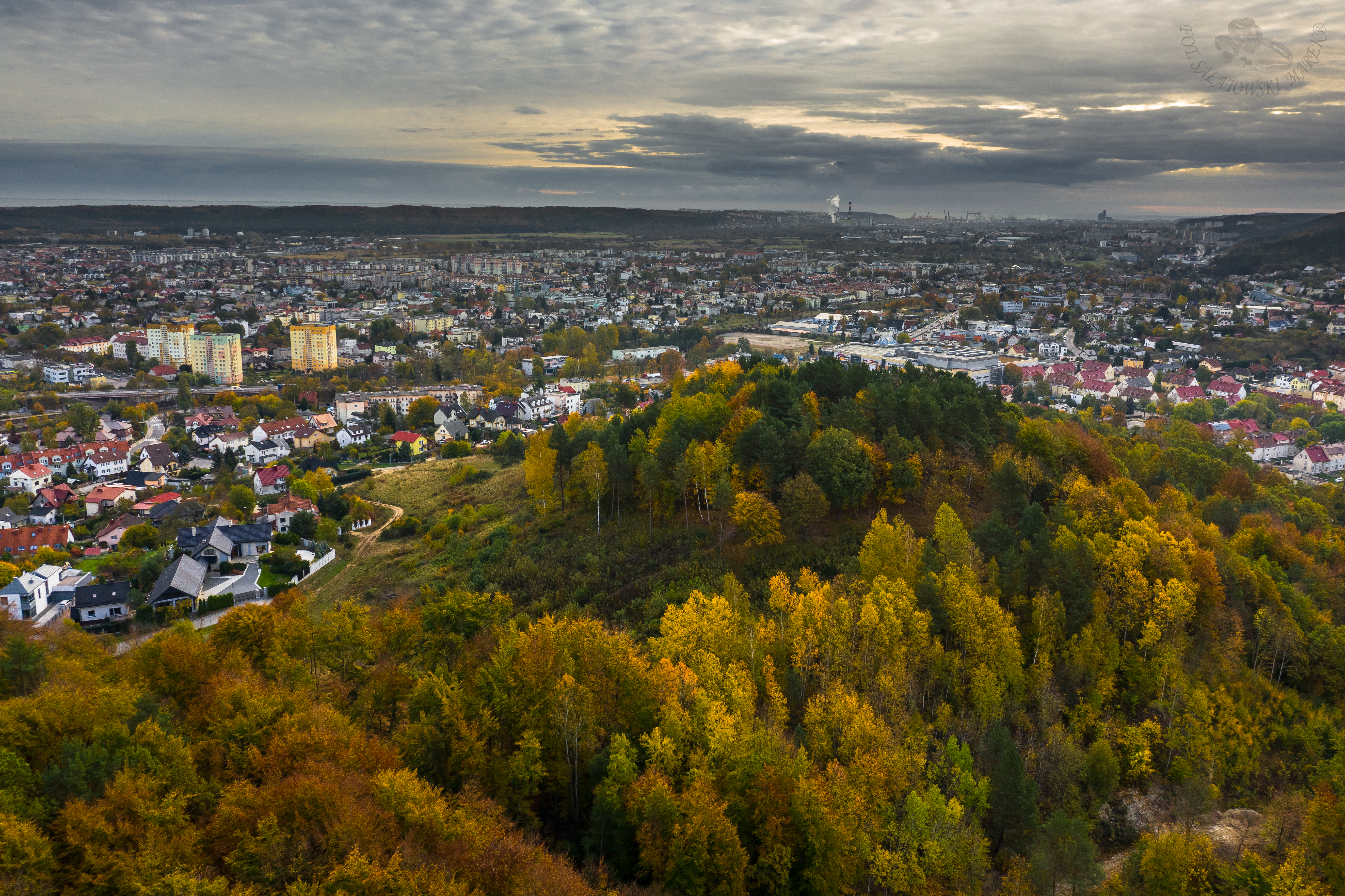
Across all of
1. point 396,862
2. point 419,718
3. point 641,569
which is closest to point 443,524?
point 641,569

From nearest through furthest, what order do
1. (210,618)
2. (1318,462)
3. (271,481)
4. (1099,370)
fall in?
(210,618)
(271,481)
(1318,462)
(1099,370)

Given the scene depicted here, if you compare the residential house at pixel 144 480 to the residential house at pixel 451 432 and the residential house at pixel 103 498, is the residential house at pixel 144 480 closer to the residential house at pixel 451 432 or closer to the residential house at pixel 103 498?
the residential house at pixel 103 498

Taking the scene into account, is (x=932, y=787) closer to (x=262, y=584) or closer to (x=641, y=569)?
(x=641, y=569)

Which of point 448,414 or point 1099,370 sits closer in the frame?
point 448,414

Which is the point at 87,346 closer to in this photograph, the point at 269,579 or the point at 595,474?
the point at 269,579

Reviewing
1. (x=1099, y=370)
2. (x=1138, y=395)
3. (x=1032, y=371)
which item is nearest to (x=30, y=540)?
(x=1032, y=371)
